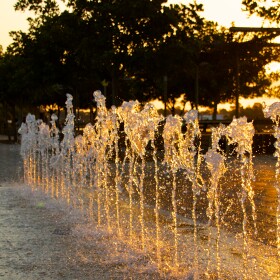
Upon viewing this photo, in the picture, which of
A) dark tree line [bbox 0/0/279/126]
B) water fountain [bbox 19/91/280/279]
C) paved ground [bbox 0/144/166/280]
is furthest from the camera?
dark tree line [bbox 0/0/279/126]

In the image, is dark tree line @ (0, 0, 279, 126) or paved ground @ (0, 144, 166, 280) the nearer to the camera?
paved ground @ (0, 144, 166, 280)

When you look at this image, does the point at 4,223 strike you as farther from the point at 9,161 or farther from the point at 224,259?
the point at 9,161

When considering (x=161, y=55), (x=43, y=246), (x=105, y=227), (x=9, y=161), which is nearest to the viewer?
(x=43, y=246)

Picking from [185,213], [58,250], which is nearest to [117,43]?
[185,213]

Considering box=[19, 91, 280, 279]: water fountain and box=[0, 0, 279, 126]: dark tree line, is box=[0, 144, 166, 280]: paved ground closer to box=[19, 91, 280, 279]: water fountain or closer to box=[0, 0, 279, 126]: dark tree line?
box=[19, 91, 280, 279]: water fountain

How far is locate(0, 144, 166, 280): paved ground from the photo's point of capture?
5.64m

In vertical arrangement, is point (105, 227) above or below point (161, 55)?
below

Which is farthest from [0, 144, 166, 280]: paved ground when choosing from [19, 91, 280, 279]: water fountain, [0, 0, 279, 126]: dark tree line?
[0, 0, 279, 126]: dark tree line

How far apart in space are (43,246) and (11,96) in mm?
38484

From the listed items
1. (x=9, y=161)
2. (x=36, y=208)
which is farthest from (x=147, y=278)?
(x=9, y=161)

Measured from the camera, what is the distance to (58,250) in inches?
262

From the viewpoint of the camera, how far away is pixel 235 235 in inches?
295

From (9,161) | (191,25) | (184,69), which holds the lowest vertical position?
(9,161)

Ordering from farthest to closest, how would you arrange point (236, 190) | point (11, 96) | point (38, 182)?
point (11, 96) → point (38, 182) → point (236, 190)
